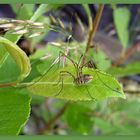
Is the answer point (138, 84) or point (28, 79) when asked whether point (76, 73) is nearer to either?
point (28, 79)

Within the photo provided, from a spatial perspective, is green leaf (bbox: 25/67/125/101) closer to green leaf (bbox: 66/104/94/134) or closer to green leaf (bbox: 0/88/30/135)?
green leaf (bbox: 0/88/30/135)

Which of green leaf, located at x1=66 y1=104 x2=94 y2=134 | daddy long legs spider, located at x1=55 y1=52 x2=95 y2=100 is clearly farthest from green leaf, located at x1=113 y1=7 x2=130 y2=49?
daddy long legs spider, located at x1=55 y1=52 x2=95 y2=100

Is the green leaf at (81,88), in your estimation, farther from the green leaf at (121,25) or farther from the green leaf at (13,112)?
the green leaf at (121,25)

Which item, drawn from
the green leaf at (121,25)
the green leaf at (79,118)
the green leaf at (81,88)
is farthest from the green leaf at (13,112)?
the green leaf at (121,25)

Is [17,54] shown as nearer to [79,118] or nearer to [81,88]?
[81,88]

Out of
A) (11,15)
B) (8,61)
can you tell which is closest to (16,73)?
(8,61)
